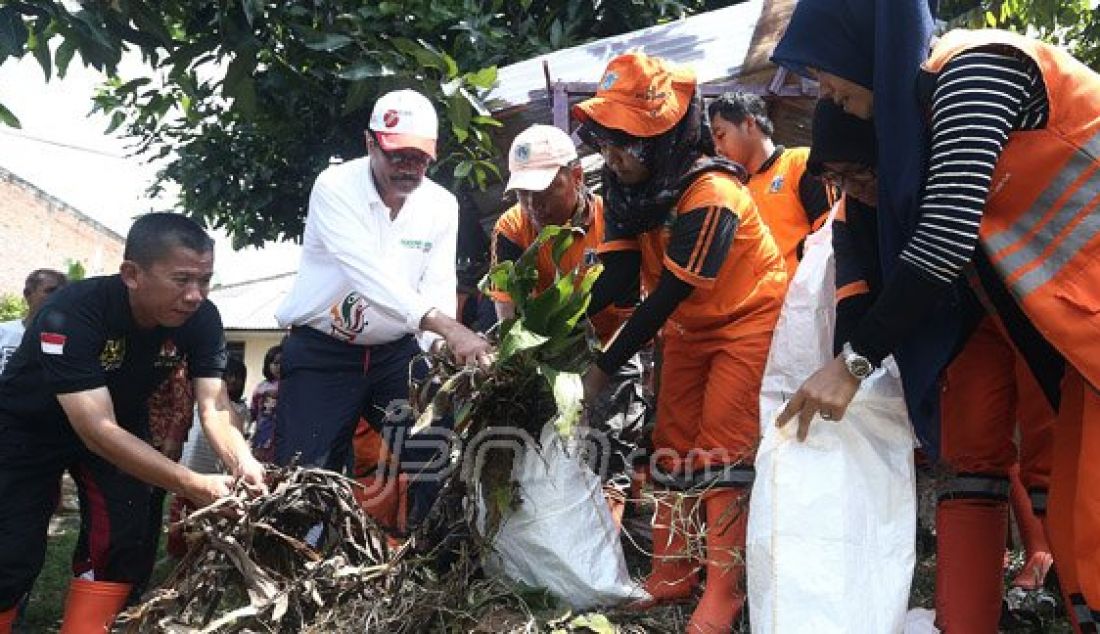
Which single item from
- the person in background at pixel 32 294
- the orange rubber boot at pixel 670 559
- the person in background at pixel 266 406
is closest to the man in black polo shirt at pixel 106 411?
the orange rubber boot at pixel 670 559

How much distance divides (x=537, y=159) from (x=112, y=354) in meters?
1.51

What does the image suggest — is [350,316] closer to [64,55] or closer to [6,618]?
[64,55]

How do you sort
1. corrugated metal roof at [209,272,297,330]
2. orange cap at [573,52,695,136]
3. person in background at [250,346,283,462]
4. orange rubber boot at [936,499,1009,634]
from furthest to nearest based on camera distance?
corrugated metal roof at [209,272,297,330]
person in background at [250,346,283,462]
orange cap at [573,52,695,136]
orange rubber boot at [936,499,1009,634]

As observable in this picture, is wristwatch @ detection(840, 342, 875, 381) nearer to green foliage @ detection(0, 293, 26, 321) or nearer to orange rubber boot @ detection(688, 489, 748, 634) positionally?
orange rubber boot @ detection(688, 489, 748, 634)

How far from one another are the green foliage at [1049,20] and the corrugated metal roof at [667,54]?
3.77 ft

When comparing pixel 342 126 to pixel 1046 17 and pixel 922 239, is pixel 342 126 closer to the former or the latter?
pixel 1046 17

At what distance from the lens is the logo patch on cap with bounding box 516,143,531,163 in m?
3.57

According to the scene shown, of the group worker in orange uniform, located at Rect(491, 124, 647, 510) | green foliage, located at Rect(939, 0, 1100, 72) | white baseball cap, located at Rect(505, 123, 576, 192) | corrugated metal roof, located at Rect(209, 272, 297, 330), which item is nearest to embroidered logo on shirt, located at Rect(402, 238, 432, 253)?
worker in orange uniform, located at Rect(491, 124, 647, 510)

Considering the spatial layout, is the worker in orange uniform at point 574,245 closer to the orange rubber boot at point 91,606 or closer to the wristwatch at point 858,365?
the wristwatch at point 858,365

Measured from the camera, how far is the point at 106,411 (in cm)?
316

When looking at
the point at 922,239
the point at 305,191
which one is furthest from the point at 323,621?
the point at 305,191

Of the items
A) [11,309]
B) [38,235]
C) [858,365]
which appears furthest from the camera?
[38,235]

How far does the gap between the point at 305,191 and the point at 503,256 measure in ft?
14.8

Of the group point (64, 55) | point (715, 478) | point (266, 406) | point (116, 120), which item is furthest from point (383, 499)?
point (116, 120)
